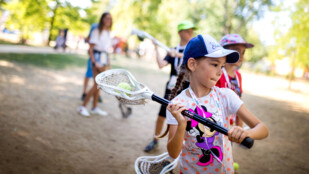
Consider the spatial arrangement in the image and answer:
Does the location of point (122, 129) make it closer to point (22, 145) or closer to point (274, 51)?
point (22, 145)

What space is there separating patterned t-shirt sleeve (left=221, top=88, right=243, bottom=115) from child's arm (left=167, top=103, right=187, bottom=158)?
19.7 inches

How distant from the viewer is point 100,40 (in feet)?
16.6

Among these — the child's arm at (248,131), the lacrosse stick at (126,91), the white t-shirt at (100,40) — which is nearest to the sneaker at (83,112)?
the white t-shirt at (100,40)

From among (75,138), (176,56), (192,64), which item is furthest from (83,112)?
(192,64)

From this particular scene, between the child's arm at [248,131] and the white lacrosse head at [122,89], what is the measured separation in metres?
0.76

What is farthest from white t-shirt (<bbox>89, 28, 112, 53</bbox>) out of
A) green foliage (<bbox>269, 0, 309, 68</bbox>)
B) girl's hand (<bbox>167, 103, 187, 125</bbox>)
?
green foliage (<bbox>269, 0, 309, 68</bbox>)

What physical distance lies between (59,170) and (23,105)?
2705 mm

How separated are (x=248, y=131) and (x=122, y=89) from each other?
1.05m

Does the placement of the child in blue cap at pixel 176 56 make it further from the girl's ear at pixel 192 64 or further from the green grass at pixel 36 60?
the green grass at pixel 36 60

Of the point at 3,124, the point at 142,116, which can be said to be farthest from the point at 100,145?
the point at 142,116

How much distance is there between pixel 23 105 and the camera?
479 cm

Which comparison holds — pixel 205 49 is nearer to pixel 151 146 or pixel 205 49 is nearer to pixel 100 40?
pixel 151 146

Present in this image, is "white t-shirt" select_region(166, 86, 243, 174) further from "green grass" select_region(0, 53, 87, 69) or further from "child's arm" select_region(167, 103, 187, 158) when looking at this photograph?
"green grass" select_region(0, 53, 87, 69)

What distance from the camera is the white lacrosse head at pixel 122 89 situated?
1.80m
